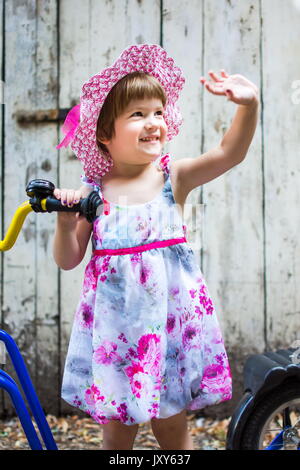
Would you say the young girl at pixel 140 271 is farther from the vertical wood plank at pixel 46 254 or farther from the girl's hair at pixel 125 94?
the vertical wood plank at pixel 46 254

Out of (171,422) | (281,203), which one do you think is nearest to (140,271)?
(171,422)

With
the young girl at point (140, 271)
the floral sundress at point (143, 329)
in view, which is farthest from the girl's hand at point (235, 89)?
the floral sundress at point (143, 329)

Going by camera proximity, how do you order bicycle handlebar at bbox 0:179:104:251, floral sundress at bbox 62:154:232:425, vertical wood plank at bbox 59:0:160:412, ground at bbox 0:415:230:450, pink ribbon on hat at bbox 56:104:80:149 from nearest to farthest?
1. bicycle handlebar at bbox 0:179:104:251
2. floral sundress at bbox 62:154:232:425
3. pink ribbon on hat at bbox 56:104:80:149
4. ground at bbox 0:415:230:450
5. vertical wood plank at bbox 59:0:160:412

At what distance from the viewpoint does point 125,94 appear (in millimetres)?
1378

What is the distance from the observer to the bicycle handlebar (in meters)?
1.15

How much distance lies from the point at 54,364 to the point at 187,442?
98cm

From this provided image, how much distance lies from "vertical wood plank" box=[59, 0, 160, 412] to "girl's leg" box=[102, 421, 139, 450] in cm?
92

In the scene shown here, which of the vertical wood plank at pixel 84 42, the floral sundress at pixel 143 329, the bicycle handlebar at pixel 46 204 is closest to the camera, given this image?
the bicycle handlebar at pixel 46 204

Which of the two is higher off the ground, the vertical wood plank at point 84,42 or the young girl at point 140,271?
the vertical wood plank at point 84,42

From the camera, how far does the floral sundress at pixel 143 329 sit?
1.31 m

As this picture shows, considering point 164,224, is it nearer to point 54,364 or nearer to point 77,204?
point 77,204

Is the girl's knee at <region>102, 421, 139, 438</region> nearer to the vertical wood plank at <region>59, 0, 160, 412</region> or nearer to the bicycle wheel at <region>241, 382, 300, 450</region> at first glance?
the bicycle wheel at <region>241, 382, 300, 450</region>

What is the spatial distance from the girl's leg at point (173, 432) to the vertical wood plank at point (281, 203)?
0.86 metres

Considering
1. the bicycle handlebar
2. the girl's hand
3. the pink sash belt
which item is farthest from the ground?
the girl's hand
